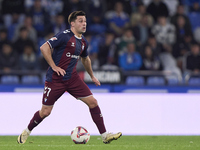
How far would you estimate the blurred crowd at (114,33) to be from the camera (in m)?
13.8

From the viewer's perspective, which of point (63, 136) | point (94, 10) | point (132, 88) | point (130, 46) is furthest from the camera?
point (94, 10)

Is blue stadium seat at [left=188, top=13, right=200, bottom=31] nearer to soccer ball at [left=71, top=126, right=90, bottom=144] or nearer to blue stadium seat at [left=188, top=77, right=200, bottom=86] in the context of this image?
blue stadium seat at [left=188, top=77, right=200, bottom=86]

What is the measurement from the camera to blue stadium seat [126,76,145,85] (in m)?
12.9

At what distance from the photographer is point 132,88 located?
12359 mm

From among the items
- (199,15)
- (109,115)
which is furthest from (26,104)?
(199,15)

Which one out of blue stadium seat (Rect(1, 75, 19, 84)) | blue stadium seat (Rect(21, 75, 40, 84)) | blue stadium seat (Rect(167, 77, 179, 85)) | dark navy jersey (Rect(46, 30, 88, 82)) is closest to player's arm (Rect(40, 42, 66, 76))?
dark navy jersey (Rect(46, 30, 88, 82))

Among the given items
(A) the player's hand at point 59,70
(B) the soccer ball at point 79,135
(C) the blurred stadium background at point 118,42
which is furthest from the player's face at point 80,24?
(C) the blurred stadium background at point 118,42

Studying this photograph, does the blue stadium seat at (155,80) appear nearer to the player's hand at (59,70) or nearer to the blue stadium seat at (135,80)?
the blue stadium seat at (135,80)

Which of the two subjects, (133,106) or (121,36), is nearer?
(133,106)

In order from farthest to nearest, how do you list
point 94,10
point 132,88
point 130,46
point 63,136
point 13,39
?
point 94,10, point 13,39, point 130,46, point 132,88, point 63,136

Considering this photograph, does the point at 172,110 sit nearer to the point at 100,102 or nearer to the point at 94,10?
the point at 100,102

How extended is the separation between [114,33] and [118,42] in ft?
2.39

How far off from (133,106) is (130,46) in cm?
323

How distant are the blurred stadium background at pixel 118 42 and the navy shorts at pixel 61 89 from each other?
Answer: 13.3 ft
